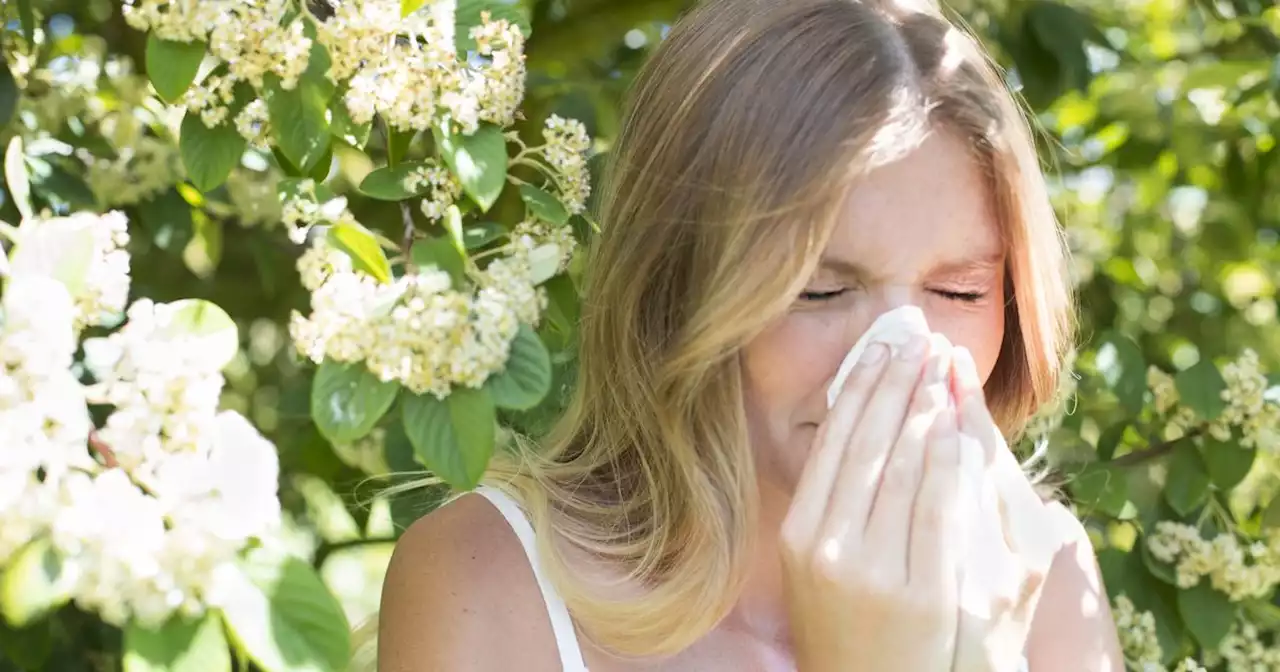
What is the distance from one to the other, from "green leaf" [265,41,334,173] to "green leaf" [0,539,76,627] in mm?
511

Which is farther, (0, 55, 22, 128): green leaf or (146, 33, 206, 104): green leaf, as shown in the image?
(0, 55, 22, 128): green leaf

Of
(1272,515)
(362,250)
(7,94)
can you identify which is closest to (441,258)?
(362,250)

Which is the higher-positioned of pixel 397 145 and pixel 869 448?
pixel 397 145

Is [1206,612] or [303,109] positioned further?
[1206,612]

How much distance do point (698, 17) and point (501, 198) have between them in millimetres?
565

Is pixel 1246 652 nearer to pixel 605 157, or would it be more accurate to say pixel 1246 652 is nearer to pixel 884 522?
pixel 884 522

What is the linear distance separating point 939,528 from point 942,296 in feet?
0.87

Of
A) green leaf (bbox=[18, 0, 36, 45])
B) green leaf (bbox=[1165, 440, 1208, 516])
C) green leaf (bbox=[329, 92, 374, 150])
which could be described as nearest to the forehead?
green leaf (bbox=[329, 92, 374, 150])

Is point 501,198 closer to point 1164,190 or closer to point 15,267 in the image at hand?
point 15,267

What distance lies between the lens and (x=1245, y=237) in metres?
2.83

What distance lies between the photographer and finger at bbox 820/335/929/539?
1.29 meters

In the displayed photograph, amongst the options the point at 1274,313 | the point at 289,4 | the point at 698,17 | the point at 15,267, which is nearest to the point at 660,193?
the point at 698,17

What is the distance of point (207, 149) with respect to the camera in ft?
4.05

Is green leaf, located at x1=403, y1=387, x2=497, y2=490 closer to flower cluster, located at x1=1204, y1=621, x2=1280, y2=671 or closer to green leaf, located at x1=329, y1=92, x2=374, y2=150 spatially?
green leaf, located at x1=329, y1=92, x2=374, y2=150
